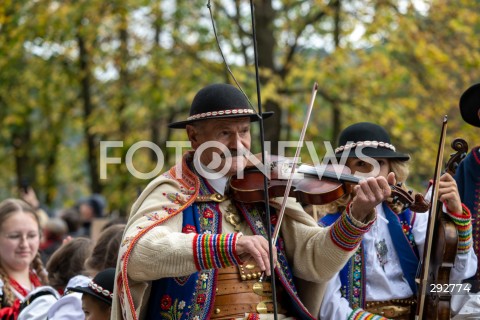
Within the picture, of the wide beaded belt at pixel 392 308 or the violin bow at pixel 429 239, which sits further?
the wide beaded belt at pixel 392 308

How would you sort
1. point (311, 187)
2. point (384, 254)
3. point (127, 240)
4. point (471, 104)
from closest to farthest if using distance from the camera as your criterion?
1. point (127, 240)
2. point (311, 187)
3. point (384, 254)
4. point (471, 104)

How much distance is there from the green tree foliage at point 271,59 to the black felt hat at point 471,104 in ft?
21.2

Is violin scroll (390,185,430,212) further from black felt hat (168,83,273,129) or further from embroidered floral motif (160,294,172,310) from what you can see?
embroidered floral motif (160,294,172,310)

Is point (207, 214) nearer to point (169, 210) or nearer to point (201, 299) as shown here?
point (169, 210)

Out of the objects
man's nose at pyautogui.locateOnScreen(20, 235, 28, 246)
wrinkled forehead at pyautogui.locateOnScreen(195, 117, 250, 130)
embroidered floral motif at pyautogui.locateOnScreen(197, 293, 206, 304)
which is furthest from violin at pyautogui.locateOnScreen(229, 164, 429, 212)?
man's nose at pyautogui.locateOnScreen(20, 235, 28, 246)

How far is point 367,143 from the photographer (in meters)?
4.62

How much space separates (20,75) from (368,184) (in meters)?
12.2

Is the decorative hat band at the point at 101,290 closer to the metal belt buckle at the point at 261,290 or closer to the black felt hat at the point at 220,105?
the metal belt buckle at the point at 261,290

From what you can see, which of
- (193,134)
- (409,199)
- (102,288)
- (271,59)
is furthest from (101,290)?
(271,59)

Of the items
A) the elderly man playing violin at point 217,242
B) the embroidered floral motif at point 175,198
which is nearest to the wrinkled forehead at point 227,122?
the elderly man playing violin at point 217,242

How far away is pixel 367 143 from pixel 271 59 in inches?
298

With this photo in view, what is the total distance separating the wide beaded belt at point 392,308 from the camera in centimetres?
440

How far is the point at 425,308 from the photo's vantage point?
4164 millimetres

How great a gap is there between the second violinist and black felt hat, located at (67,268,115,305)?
3.94 feet
